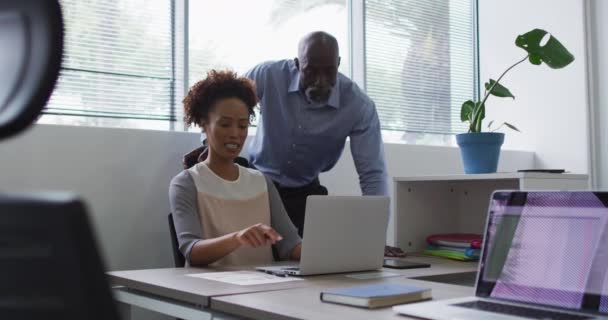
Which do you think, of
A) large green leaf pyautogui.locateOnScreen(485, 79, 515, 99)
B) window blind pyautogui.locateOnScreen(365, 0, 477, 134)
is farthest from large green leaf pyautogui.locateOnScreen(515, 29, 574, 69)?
window blind pyautogui.locateOnScreen(365, 0, 477, 134)

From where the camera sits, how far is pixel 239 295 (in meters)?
1.50

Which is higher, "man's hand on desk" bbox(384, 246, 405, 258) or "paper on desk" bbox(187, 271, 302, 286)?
"paper on desk" bbox(187, 271, 302, 286)

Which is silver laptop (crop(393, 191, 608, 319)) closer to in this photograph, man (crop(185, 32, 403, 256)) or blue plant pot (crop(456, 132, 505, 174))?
blue plant pot (crop(456, 132, 505, 174))

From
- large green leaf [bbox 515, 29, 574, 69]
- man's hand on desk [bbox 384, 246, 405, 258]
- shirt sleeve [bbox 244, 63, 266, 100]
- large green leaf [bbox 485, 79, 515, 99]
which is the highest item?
large green leaf [bbox 515, 29, 574, 69]

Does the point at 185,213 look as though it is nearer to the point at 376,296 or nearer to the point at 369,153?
the point at 376,296

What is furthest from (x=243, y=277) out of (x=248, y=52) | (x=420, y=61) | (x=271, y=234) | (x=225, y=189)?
(x=420, y=61)

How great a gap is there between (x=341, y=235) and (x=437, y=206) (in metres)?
1.20

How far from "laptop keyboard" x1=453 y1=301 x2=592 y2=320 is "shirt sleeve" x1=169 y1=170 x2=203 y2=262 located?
0.99 m

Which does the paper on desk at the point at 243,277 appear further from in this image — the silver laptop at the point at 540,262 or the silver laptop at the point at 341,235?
the silver laptop at the point at 540,262

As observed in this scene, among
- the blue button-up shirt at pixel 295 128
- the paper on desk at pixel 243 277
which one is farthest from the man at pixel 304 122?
the paper on desk at pixel 243 277

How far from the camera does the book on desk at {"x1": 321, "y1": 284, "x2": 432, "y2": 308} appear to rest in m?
1.36

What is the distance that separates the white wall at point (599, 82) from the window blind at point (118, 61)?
2.76m

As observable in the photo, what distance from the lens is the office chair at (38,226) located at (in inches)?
12.8

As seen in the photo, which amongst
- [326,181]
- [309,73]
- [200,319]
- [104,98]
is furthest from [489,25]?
[200,319]
